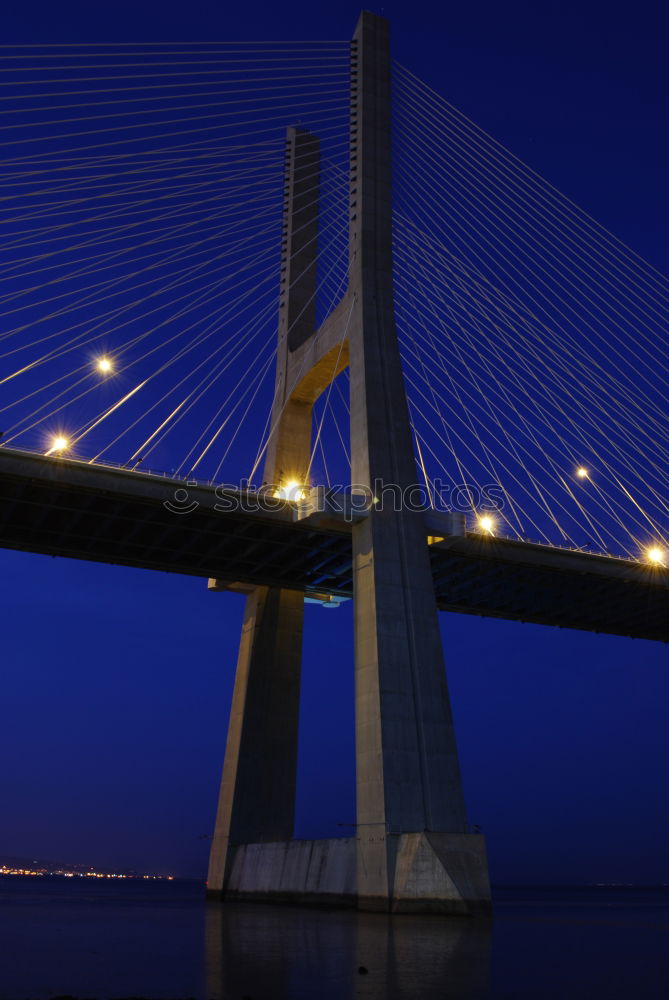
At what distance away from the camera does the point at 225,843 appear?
108 ft

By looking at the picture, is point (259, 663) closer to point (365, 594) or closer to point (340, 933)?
point (365, 594)

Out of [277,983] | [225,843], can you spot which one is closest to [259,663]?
[225,843]

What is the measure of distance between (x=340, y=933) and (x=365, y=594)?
405 inches

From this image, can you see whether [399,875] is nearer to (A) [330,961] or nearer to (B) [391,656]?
(B) [391,656]

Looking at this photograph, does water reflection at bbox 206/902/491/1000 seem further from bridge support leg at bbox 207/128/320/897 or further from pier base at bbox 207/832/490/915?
bridge support leg at bbox 207/128/320/897

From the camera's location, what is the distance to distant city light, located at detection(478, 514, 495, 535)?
3194cm

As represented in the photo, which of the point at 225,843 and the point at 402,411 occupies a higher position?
the point at 402,411

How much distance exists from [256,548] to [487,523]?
7.59 metres

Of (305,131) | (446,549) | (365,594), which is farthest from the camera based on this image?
(305,131)

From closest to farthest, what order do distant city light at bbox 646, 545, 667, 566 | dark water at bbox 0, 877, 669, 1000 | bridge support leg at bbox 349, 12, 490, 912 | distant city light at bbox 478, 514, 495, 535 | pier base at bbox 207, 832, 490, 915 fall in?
dark water at bbox 0, 877, 669, 1000
pier base at bbox 207, 832, 490, 915
bridge support leg at bbox 349, 12, 490, 912
distant city light at bbox 478, 514, 495, 535
distant city light at bbox 646, 545, 667, 566

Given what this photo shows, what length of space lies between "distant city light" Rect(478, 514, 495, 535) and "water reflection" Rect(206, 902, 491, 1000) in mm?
13214

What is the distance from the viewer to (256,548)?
3225cm

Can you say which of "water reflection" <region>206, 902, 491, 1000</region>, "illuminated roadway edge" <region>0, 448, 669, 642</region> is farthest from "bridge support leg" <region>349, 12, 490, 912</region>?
"illuminated roadway edge" <region>0, 448, 669, 642</region>

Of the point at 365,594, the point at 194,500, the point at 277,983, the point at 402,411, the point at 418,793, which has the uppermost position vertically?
the point at 402,411
